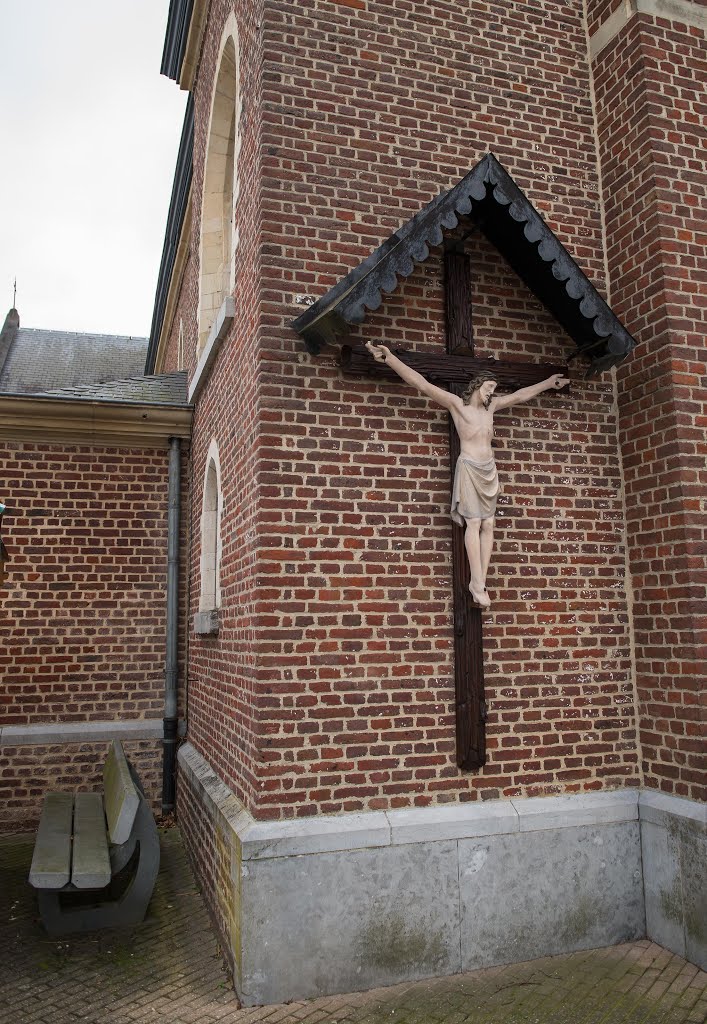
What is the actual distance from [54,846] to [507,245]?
5060mm

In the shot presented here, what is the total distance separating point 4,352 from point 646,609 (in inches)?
771

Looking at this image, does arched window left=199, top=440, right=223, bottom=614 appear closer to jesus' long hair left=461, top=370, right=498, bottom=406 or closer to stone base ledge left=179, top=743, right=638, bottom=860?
stone base ledge left=179, top=743, right=638, bottom=860

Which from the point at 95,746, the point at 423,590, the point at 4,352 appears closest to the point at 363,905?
the point at 423,590

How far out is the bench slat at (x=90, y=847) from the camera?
4.67 m

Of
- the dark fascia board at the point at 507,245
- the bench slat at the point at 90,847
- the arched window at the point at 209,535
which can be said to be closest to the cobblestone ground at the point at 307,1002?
the bench slat at the point at 90,847

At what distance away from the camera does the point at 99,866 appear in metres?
4.77

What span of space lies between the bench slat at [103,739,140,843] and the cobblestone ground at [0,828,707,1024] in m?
0.71

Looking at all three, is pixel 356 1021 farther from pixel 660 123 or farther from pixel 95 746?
pixel 660 123

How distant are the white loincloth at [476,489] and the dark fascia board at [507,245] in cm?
108

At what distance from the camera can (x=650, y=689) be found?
5020 millimetres

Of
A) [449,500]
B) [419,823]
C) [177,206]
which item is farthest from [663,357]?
[177,206]

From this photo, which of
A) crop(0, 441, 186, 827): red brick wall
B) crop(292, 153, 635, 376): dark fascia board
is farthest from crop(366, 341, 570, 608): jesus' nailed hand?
crop(0, 441, 186, 827): red brick wall

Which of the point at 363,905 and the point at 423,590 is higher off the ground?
the point at 423,590

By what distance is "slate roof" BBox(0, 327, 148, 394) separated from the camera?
1961 centimetres
